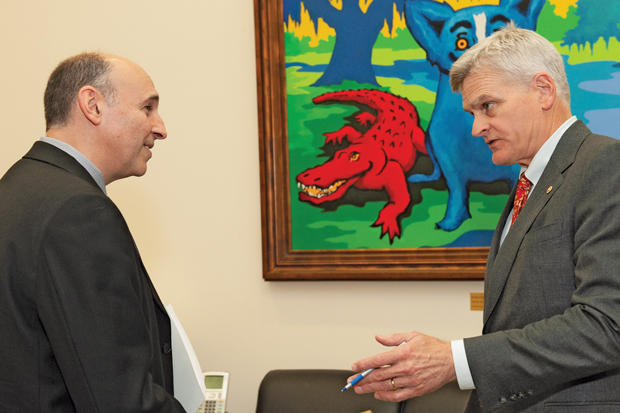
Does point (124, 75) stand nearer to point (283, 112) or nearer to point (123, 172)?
point (123, 172)

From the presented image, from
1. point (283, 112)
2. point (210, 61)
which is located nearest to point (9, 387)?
point (283, 112)

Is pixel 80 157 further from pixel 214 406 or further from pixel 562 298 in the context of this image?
pixel 214 406

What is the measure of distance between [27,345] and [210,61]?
2.14 meters

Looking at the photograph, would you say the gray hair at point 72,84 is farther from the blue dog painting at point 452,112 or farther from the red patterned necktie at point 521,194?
the blue dog painting at point 452,112

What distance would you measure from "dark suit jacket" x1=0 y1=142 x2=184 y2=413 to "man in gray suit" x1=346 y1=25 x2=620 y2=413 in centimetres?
60

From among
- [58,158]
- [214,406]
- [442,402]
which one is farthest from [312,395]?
[58,158]

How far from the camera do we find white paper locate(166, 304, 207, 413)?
61.6 inches

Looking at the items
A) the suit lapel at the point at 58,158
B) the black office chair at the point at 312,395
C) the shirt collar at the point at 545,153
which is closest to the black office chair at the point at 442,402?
the black office chair at the point at 312,395

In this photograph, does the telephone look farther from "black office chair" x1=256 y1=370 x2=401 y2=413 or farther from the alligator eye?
the alligator eye

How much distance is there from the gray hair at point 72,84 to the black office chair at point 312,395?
1.66 metres

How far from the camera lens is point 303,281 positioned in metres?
2.90

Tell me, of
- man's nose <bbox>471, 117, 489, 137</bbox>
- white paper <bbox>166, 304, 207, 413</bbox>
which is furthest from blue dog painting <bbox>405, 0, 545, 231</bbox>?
white paper <bbox>166, 304, 207, 413</bbox>

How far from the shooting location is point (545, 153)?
1.58m

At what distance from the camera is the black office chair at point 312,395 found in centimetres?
257
